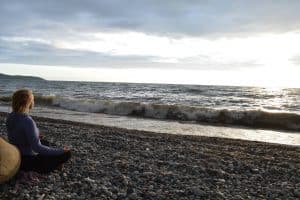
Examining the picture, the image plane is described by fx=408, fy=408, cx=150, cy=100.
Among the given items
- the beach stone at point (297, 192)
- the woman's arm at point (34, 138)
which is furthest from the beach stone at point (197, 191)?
the woman's arm at point (34, 138)

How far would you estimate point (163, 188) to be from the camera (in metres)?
6.95

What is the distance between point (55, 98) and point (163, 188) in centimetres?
2976

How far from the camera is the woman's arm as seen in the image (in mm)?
6625

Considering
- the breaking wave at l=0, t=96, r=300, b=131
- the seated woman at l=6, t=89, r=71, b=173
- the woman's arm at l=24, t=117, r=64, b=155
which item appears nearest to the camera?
the seated woman at l=6, t=89, r=71, b=173

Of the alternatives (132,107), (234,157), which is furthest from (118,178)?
(132,107)

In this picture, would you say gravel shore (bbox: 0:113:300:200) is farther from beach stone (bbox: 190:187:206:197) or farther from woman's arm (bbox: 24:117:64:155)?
woman's arm (bbox: 24:117:64:155)

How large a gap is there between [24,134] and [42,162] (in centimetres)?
74

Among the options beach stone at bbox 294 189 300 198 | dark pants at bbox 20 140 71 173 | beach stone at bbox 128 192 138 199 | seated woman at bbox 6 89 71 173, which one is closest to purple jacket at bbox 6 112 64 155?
seated woman at bbox 6 89 71 173

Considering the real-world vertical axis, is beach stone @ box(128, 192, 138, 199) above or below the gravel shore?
below

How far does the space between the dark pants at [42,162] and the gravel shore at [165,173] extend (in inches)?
7.1

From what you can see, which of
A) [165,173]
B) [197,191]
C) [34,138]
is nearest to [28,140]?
[34,138]

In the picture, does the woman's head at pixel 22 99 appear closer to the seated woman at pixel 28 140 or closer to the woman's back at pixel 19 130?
the seated woman at pixel 28 140

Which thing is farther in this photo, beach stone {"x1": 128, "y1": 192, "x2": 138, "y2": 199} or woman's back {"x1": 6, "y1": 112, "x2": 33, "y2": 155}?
woman's back {"x1": 6, "y1": 112, "x2": 33, "y2": 155}

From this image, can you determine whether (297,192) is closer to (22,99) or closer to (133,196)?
(133,196)
